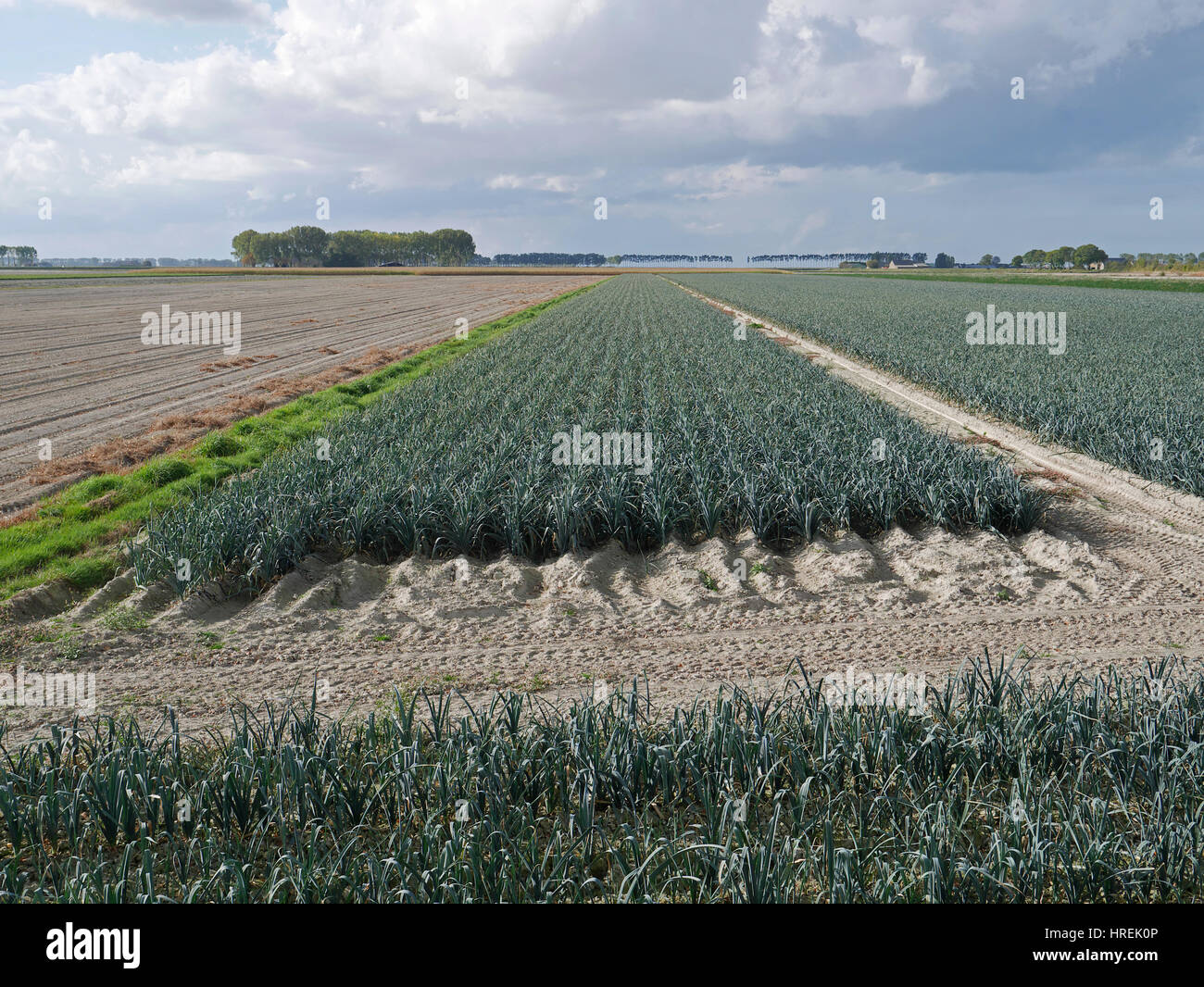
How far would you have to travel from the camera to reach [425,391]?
14.7 metres

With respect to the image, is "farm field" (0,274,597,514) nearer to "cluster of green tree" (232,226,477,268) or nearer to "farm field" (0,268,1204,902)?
"farm field" (0,268,1204,902)

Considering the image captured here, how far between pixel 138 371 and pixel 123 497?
1164 cm

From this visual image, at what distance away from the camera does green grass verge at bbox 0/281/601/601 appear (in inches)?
280

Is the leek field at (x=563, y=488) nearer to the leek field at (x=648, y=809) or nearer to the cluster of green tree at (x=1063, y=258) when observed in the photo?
the leek field at (x=648, y=809)

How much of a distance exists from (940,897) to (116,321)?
36856 millimetres

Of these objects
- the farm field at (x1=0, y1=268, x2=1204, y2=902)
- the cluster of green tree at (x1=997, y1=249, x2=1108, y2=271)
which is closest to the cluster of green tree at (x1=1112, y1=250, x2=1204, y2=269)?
the cluster of green tree at (x1=997, y1=249, x2=1108, y2=271)

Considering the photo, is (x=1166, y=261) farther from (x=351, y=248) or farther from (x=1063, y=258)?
(x=351, y=248)

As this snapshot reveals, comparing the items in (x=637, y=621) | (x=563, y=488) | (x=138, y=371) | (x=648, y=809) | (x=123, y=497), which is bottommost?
(x=648, y=809)

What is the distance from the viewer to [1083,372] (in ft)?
54.1

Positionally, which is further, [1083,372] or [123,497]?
[1083,372]

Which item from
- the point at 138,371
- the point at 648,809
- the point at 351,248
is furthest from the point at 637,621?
the point at 351,248

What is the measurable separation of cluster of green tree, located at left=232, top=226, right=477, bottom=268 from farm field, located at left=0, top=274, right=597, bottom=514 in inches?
4773

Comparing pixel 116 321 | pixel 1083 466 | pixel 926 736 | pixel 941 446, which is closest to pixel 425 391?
pixel 941 446
